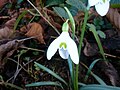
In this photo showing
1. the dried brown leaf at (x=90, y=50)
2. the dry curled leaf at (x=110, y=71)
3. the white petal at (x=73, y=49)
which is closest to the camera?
the white petal at (x=73, y=49)

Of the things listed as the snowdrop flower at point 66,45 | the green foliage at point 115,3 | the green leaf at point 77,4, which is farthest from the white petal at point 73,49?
the green foliage at point 115,3

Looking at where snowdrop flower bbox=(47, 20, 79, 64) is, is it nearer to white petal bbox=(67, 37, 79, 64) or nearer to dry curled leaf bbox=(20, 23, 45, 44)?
white petal bbox=(67, 37, 79, 64)

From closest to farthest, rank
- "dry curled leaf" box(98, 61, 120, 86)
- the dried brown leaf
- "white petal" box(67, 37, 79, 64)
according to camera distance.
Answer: "white petal" box(67, 37, 79, 64), "dry curled leaf" box(98, 61, 120, 86), the dried brown leaf

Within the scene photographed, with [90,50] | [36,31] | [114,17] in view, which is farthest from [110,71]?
[36,31]

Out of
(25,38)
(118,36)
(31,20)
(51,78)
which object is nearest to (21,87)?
(51,78)

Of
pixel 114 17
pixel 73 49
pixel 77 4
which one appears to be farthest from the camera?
pixel 114 17

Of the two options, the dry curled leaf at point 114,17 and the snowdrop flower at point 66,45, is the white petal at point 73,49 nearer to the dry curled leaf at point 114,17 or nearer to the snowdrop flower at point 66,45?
the snowdrop flower at point 66,45

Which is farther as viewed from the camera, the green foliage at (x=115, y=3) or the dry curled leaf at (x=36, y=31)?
the dry curled leaf at (x=36, y=31)

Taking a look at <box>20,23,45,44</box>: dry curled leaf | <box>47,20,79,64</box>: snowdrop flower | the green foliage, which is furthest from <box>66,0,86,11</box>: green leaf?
<box>47,20,79,64</box>: snowdrop flower

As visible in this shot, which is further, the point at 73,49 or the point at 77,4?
the point at 77,4

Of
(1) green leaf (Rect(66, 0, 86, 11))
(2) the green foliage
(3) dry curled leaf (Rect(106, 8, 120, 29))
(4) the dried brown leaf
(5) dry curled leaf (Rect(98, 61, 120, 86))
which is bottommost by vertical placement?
(5) dry curled leaf (Rect(98, 61, 120, 86))

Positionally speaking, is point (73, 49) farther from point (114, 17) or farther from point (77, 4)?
point (114, 17)

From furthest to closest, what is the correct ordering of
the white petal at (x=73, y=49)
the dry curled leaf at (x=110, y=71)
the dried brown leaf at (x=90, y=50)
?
the dried brown leaf at (x=90, y=50) → the dry curled leaf at (x=110, y=71) → the white petal at (x=73, y=49)

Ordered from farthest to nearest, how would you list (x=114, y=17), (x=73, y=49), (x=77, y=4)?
(x=114, y=17) → (x=77, y=4) → (x=73, y=49)
